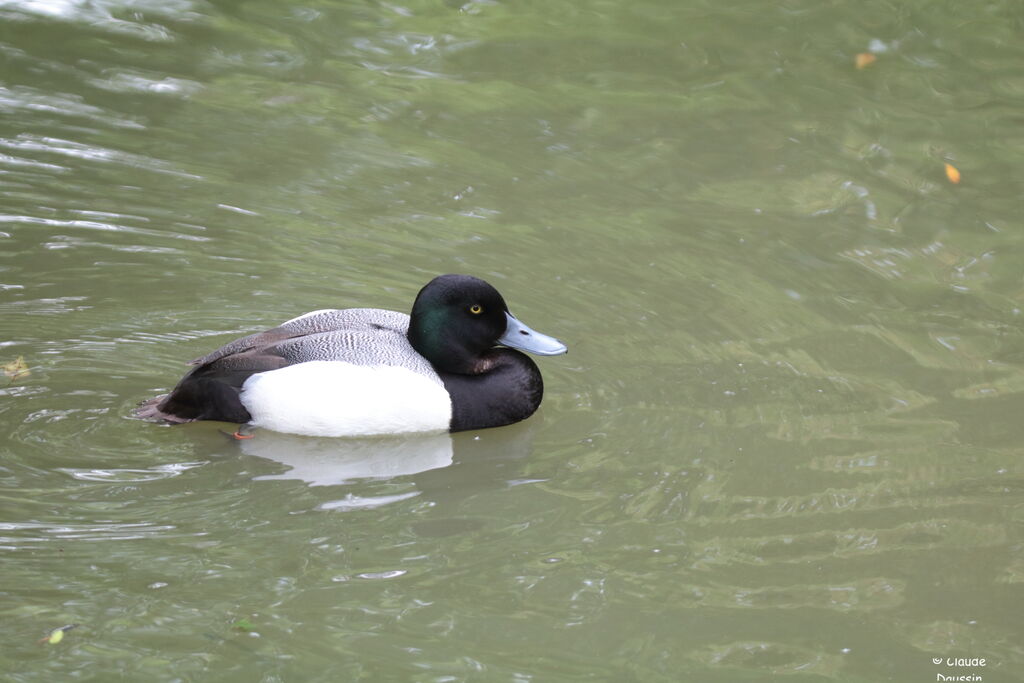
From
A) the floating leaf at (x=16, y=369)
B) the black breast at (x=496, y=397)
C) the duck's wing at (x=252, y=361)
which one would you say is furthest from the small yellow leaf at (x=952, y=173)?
the floating leaf at (x=16, y=369)

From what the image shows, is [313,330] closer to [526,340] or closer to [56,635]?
[526,340]

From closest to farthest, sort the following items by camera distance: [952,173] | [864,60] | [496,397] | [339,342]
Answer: [339,342], [496,397], [952,173], [864,60]

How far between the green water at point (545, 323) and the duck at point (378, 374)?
14 cm

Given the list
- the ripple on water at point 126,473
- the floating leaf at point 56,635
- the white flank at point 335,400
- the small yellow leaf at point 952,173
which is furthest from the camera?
the small yellow leaf at point 952,173

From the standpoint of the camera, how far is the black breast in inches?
268

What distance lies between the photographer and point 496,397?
682cm

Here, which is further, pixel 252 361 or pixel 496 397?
pixel 496 397

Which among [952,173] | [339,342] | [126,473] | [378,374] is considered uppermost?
[952,173]

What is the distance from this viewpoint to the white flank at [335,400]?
6559mm

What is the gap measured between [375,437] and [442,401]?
39 centimetres

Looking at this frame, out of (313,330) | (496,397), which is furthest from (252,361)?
(496,397)

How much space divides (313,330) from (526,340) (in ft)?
3.68

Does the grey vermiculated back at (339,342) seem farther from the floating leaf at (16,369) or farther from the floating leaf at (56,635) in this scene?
the floating leaf at (56,635)

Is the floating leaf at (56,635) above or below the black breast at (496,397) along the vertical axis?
below
